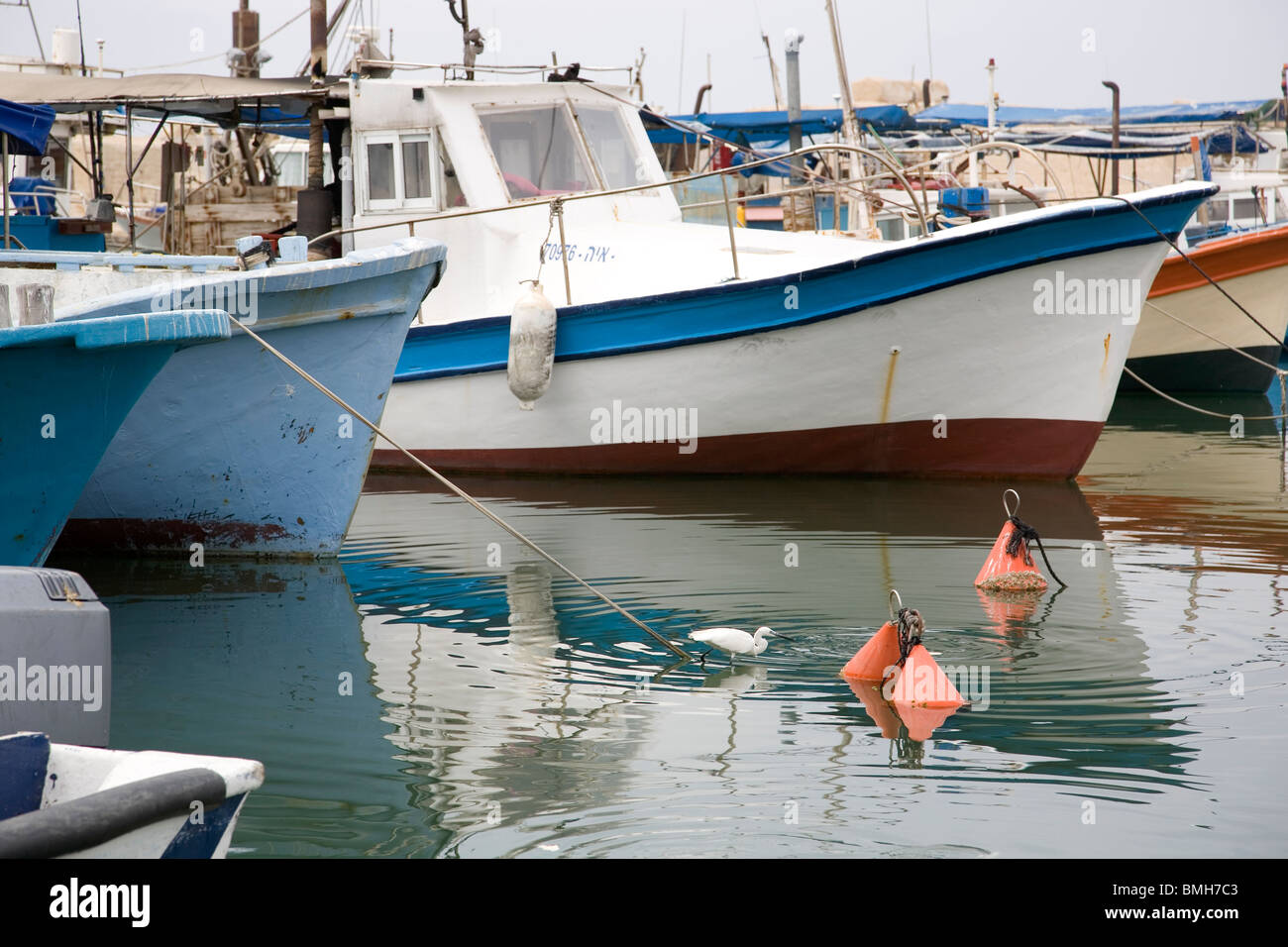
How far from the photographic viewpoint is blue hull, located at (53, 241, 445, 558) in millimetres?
7535

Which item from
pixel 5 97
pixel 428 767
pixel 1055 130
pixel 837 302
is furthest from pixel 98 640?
pixel 1055 130

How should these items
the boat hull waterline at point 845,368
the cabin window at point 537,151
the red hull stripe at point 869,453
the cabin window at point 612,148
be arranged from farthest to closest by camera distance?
1. the cabin window at point 612,148
2. the cabin window at point 537,151
3. the red hull stripe at point 869,453
4. the boat hull waterline at point 845,368

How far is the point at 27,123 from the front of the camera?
10.3 metres

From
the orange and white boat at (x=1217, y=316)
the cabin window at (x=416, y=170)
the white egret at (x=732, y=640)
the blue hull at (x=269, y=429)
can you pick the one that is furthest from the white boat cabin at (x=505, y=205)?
the orange and white boat at (x=1217, y=316)

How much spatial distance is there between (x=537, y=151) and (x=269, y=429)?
14.6 ft

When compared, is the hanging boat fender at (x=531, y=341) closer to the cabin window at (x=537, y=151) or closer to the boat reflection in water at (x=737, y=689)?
the cabin window at (x=537, y=151)

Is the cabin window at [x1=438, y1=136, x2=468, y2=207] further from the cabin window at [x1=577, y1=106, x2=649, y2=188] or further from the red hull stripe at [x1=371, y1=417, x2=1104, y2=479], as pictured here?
the red hull stripe at [x1=371, y1=417, x2=1104, y2=479]

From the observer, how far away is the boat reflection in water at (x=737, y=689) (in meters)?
4.12

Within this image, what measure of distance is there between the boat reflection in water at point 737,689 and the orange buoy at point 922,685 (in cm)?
14

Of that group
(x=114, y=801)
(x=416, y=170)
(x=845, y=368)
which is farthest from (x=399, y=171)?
(x=114, y=801)

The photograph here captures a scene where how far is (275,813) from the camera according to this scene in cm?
416

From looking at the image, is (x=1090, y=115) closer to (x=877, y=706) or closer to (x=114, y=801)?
(x=877, y=706)

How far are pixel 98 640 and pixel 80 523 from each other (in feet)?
A: 15.9

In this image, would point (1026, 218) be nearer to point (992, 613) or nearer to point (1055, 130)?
point (992, 613)
